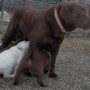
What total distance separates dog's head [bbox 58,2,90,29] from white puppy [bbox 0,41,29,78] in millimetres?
977

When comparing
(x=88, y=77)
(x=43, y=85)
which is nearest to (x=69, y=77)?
(x=88, y=77)

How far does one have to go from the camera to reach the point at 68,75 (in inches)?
312

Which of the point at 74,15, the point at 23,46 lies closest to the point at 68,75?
the point at 23,46

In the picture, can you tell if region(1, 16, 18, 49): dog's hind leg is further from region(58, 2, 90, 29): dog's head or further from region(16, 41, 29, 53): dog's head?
region(58, 2, 90, 29): dog's head

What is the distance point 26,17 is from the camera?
24.7 ft

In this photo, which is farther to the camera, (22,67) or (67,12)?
(22,67)

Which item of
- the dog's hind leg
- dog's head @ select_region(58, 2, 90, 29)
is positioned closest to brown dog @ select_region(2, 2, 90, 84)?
dog's head @ select_region(58, 2, 90, 29)

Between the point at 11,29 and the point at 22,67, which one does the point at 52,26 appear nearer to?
the point at 22,67

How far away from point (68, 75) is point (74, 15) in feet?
5.48

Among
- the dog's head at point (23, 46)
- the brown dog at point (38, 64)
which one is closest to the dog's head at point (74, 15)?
the brown dog at point (38, 64)

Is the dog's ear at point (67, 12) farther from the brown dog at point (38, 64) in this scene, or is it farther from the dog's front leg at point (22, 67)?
the dog's front leg at point (22, 67)

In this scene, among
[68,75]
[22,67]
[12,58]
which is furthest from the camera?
[68,75]

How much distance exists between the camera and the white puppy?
7.10 meters

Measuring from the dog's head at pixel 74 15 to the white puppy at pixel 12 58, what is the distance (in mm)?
977
